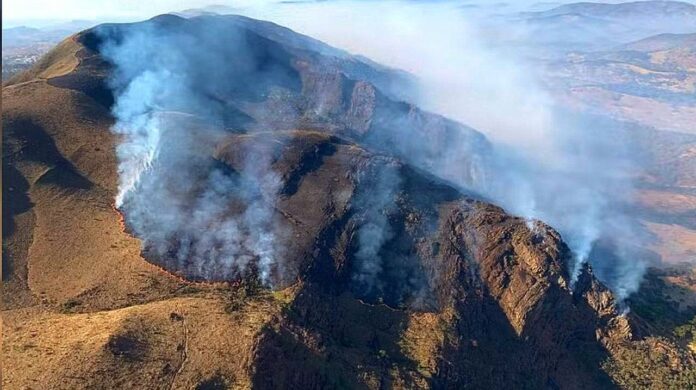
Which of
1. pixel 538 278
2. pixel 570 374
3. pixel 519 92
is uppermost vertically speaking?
pixel 538 278

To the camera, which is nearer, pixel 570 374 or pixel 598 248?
pixel 570 374

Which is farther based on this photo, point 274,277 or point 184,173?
point 184,173

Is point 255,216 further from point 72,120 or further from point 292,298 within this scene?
point 72,120

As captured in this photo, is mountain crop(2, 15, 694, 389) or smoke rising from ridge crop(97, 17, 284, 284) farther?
smoke rising from ridge crop(97, 17, 284, 284)

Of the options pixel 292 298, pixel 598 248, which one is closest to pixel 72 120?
pixel 292 298

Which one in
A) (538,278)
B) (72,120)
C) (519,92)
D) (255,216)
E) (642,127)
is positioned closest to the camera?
(538,278)

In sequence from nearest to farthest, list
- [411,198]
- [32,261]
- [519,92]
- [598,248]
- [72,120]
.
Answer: [32,261] → [411,198] → [72,120] → [598,248] → [519,92]

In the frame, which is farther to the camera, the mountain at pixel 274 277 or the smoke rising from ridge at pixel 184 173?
the smoke rising from ridge at pixel 184 173

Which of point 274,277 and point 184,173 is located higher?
point 184,173
